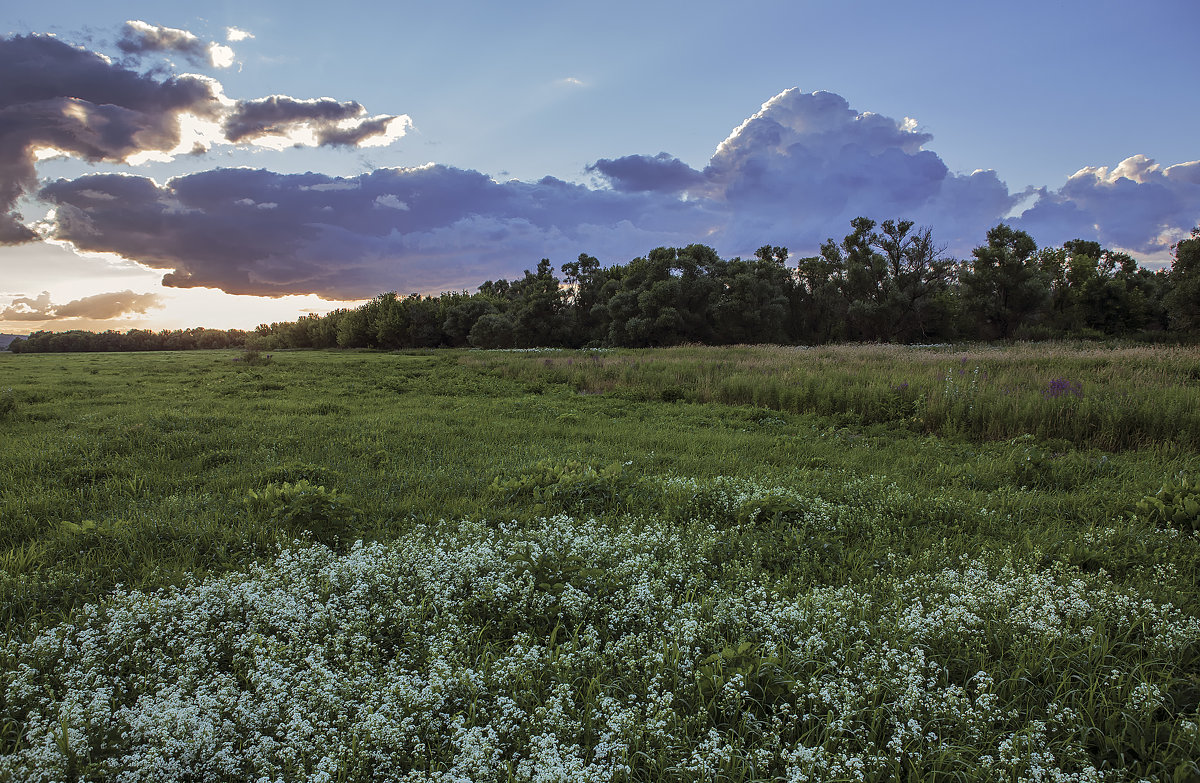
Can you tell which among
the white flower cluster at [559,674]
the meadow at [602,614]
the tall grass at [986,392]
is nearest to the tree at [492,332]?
the tall grass at [986,392]

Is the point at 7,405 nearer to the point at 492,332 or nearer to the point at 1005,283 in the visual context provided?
the point at 492,332

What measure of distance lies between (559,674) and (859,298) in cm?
6767

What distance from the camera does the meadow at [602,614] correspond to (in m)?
2.94

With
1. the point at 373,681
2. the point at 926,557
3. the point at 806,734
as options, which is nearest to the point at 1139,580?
the point at 926,557

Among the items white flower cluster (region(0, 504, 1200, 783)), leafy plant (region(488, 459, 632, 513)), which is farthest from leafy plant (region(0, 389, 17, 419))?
leafy plant (region(488, 459, 632, 513))

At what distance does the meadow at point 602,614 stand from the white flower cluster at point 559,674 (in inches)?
1.1

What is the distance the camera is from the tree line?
55.3 metres

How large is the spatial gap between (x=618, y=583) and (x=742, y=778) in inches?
79.0

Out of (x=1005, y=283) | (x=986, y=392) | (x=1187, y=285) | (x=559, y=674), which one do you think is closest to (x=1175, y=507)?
(x=986, y=392)

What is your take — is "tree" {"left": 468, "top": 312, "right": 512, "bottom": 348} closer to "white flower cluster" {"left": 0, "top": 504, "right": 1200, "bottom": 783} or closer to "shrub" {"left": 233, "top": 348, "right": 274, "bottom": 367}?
"shrub" {"left": 233, "top": 348, "right": 274, "bottom": 367}

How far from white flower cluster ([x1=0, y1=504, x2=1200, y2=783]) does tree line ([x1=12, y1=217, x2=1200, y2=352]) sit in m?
53.7

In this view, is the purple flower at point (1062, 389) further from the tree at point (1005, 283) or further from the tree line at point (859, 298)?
the tree at point (1005, 283)

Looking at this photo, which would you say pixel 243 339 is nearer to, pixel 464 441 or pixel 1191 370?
pixel 464 441

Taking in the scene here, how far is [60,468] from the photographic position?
8570 millimetres
